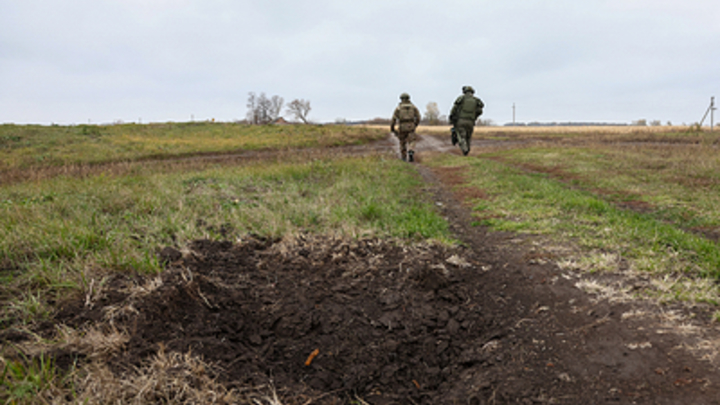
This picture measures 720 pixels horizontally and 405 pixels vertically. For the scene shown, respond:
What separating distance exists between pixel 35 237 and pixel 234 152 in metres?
18.0

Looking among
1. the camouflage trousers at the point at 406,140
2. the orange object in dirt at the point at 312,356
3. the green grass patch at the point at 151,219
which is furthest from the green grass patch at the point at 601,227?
the camouflage trousers at the point at 406,140

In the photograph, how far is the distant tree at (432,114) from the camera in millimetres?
86287

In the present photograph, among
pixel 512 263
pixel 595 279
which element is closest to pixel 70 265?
pixel 512 263

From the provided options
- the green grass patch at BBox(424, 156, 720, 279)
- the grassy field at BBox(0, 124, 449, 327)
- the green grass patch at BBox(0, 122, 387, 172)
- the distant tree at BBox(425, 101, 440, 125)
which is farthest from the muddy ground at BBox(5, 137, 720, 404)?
the distant tree at BBox(425, 101, 440, 125)

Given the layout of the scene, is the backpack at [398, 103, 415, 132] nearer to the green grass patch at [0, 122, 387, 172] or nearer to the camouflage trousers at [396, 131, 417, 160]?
the camouflage trousers at [396, 131, 417, 160]

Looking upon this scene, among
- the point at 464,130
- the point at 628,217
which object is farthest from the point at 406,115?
the point at 628,217

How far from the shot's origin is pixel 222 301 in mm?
2771

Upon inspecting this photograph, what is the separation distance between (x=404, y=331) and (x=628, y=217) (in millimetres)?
3963

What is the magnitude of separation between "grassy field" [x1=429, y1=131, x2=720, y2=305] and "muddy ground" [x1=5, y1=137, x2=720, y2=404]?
44 centimetres

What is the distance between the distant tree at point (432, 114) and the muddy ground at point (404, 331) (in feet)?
280

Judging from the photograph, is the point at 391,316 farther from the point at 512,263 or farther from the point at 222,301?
the point at 512,263

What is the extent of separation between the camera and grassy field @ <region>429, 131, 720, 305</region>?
10.2ft

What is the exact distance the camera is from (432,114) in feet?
292

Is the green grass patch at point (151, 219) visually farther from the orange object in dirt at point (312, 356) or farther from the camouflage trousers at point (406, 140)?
the camouflage trousers at point (406, 140)
